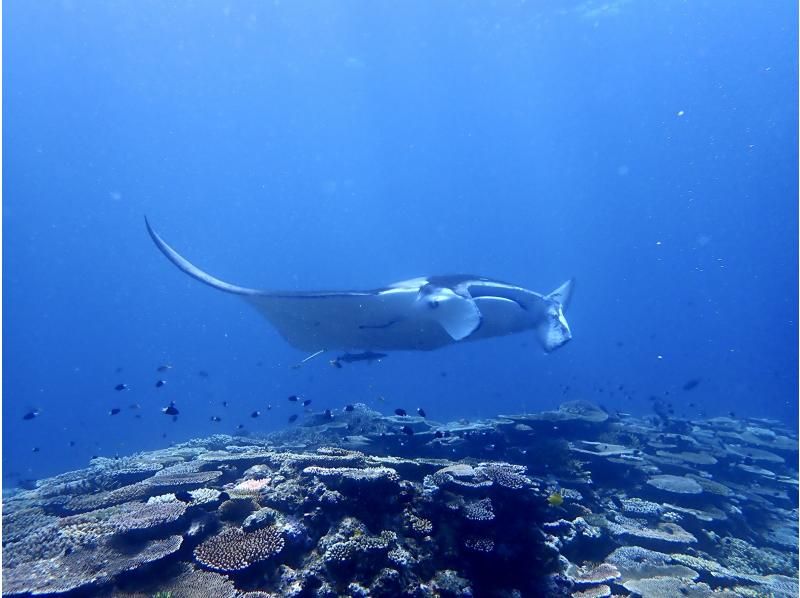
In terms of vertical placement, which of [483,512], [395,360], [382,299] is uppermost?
[395,360]

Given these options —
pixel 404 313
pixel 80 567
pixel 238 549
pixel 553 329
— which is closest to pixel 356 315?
pixel 404 313

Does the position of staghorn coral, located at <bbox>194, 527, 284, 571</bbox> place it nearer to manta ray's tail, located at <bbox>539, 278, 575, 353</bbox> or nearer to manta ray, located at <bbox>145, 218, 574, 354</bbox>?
manta ray, located at <bbox>145, 218, 574, 354</bbox>

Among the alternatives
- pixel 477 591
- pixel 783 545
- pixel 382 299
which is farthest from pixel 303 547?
pixel 783 545

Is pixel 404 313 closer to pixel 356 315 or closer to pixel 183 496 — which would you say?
pixel 356 315

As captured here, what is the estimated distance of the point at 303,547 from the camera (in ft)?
14.1

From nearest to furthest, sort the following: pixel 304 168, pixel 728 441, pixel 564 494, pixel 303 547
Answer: pixel 303 547
pixel 564 494
pixel 728 441
pixel 304 168

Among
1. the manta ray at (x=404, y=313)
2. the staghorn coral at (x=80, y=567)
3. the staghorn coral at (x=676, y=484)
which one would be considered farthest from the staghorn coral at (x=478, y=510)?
the staghorn coral at (x=676, y=484)

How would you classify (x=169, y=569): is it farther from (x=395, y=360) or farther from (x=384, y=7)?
(x=395, y=360)

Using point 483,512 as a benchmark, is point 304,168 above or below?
above

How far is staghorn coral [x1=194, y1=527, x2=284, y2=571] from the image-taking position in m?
4.02

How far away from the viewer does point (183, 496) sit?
197 inches

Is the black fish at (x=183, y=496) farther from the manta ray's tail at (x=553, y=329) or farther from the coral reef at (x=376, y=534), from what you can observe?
the manta ray's tail at (x=553, y=329)

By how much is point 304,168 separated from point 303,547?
115 meters

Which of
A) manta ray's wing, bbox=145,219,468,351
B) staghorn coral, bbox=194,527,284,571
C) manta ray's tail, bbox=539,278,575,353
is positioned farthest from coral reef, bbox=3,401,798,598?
manta ray's tail, bbox=539,278,575,353
